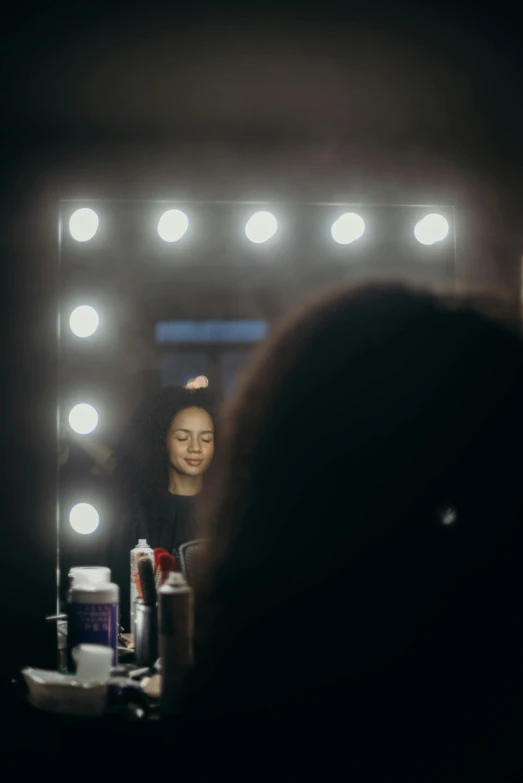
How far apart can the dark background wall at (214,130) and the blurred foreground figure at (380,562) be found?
62 centimetres

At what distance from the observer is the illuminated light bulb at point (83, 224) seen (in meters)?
Result: 1.39

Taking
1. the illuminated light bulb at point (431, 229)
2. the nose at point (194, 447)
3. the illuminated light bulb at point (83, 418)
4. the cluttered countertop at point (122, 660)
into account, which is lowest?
the cluttered countertop at point (122, 660)

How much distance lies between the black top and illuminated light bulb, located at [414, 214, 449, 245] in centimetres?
64

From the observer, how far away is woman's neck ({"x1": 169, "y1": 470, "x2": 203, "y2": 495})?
1432 millimetres

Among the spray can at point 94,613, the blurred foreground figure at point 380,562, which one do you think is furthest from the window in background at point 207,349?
the blurred foreground figure at point 380,562

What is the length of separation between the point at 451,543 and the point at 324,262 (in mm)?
792

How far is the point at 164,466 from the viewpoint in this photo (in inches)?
56.6

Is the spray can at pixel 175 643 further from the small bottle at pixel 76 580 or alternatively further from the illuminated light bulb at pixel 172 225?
the illuminated light bulb at pixel 172 225

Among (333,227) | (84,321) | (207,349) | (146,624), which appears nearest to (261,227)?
(333,227)

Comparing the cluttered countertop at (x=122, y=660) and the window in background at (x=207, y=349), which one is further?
the window in background at (x=207, y=349)

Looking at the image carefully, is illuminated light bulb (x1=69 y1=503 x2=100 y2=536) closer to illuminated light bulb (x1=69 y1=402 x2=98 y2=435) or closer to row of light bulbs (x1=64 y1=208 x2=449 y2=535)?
row of light bulbs (x1=64 y1=208 x2=449 y2=535)

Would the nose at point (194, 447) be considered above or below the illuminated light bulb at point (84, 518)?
above

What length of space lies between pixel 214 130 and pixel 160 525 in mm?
698

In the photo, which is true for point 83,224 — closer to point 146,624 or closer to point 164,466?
point 164,466
